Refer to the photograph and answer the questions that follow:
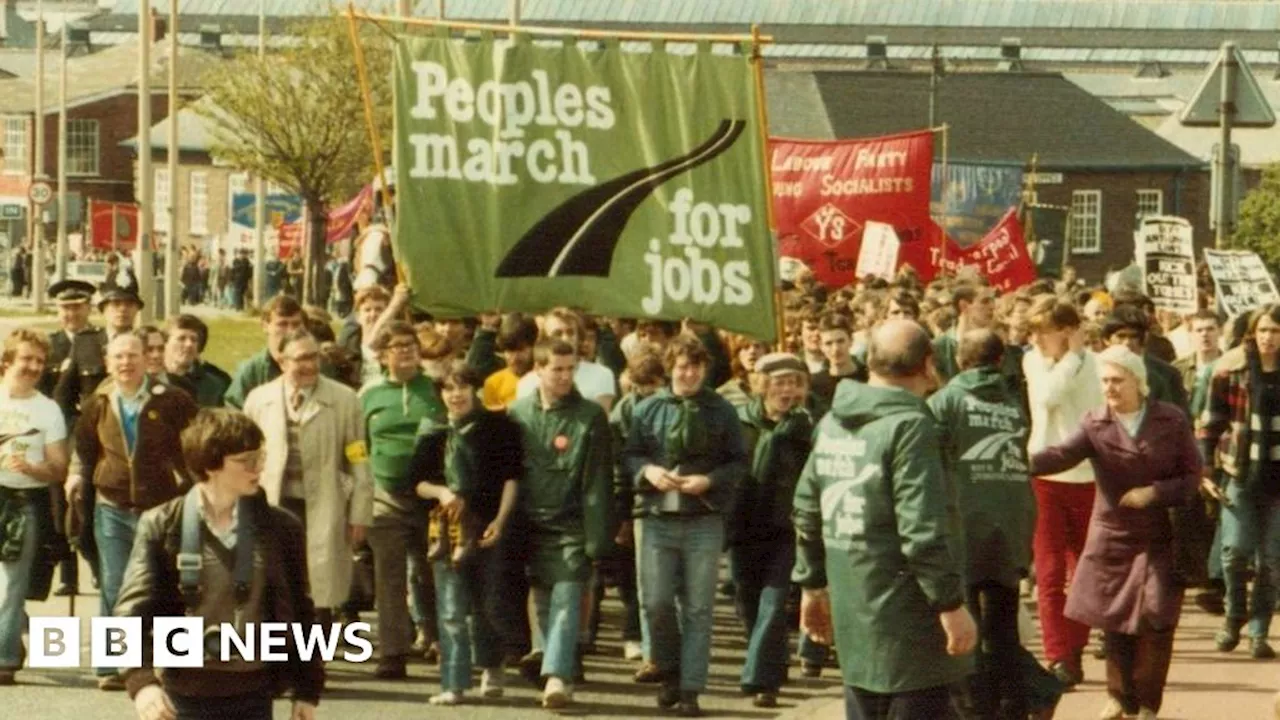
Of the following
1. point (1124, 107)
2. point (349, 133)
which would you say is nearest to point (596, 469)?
point (349, 133)

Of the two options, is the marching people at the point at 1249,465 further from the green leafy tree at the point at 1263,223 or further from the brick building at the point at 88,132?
the brick building at the point at 88,132

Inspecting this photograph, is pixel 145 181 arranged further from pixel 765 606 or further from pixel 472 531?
pixel 765 606

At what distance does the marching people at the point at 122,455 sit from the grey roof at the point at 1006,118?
78969 millimetres

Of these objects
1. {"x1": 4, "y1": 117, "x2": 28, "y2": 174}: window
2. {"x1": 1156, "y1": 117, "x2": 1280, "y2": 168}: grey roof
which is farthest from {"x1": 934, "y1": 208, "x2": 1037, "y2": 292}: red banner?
{"x1": 4, "y1": 117, "x2": 28, "y2": 174}: window

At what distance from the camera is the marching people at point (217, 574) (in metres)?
7.96

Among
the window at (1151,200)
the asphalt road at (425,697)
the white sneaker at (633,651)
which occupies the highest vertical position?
the window at (1151,200)

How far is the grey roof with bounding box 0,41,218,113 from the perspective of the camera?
111375mm

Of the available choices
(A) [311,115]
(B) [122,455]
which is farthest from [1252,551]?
(A) [311,115]

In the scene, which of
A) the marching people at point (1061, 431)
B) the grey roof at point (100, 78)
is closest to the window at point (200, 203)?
the grey roof at point (100, 78)

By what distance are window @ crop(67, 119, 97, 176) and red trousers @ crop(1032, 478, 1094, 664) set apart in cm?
9756

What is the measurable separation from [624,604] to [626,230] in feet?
9.20

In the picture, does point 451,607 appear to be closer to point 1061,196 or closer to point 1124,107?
point 1061,196

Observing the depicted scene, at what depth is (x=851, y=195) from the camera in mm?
28062

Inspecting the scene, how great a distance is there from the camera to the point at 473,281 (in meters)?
14.0
